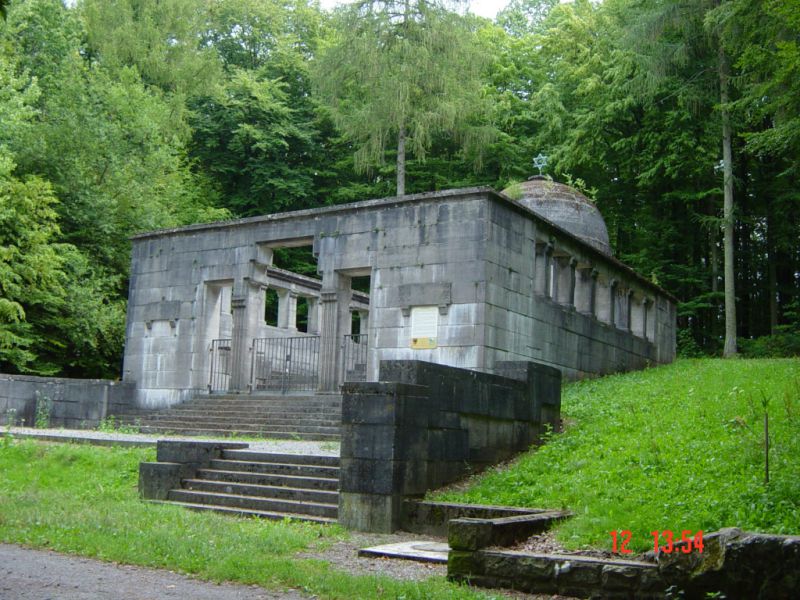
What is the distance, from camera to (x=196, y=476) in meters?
13.2

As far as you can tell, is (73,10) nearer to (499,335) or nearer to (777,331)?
(499,335)

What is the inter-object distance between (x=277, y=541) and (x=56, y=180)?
22.6 metres

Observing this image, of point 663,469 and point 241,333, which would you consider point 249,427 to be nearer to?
point 241,333

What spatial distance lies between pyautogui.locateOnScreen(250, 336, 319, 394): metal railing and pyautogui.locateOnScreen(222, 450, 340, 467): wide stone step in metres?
8.47

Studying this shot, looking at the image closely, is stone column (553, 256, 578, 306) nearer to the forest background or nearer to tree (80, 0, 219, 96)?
the forest background

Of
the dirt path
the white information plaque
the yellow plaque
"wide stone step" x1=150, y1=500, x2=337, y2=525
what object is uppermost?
the white information plaque

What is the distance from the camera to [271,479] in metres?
12.5

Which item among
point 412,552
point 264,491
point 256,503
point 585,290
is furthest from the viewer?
point 585,290

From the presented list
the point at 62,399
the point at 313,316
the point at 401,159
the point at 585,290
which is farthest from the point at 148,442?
the point at 401,159

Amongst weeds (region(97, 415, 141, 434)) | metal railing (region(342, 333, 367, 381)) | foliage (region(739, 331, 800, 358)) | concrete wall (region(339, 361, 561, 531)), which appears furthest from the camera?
foliage (region(739, 331, 800, 358))

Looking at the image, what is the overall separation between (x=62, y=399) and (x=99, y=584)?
15.6 meters

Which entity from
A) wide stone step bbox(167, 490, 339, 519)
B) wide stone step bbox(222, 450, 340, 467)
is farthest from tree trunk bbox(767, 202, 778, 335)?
wide stone step bbox(167, 490, 339, 519)

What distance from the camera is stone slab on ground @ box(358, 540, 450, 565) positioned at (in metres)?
8.84

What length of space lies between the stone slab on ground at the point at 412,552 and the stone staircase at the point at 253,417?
7324 millimetres
